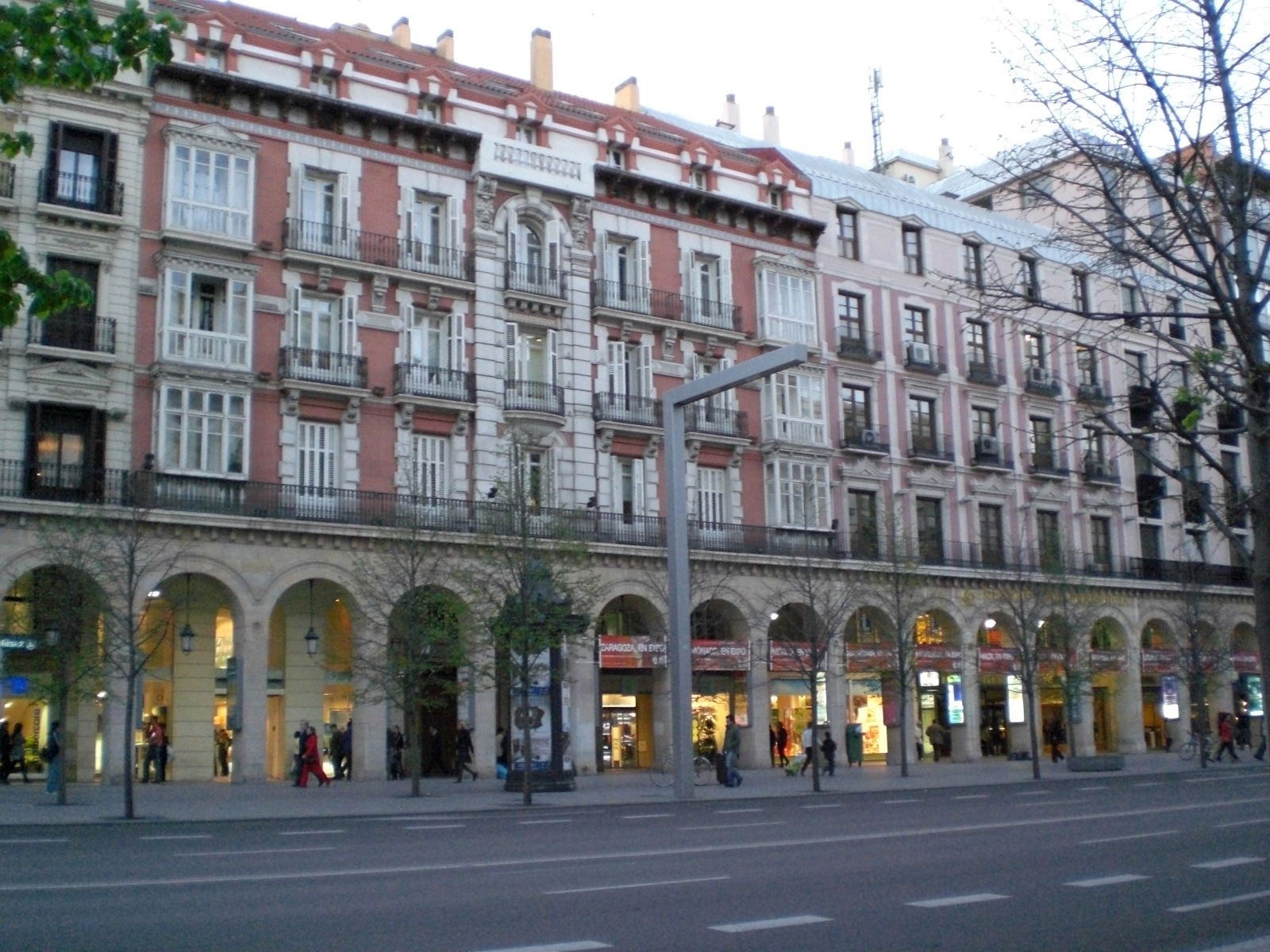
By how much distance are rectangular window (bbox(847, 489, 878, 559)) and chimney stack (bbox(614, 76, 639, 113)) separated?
1840 centimetres

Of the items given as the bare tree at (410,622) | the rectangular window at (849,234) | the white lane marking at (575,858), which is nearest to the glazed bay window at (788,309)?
the rectangular window at (849,234)

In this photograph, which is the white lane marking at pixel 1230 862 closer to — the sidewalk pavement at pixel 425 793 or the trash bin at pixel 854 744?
the sidewalk pavement at pixel 425 793

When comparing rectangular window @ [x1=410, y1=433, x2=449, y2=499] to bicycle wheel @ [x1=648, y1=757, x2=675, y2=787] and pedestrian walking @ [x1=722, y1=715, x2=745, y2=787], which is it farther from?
pedestrian walking @ [x1=722, y1=715, x2=745, y2=787]

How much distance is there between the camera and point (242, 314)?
3778cm

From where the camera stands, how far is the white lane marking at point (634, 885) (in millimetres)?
13422

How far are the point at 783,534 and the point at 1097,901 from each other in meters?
34.0

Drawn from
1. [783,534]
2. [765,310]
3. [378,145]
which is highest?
[378,145]

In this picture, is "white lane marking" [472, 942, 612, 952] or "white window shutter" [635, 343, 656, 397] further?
"white window shutter" [635, 343, 656, 397]

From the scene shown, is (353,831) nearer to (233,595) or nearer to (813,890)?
(813,890)

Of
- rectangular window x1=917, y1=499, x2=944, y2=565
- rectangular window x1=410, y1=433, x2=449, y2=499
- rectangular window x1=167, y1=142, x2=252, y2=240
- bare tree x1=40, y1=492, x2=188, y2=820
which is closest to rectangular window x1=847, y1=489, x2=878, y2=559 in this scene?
rectangular window x1=917, y1=499, x2=944, y2=565

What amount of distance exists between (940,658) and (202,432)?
2788cm

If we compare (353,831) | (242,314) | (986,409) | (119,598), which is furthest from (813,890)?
(986,409)

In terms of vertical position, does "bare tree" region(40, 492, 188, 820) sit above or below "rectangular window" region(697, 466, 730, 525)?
below

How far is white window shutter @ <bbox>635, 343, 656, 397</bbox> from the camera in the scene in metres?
45.5
